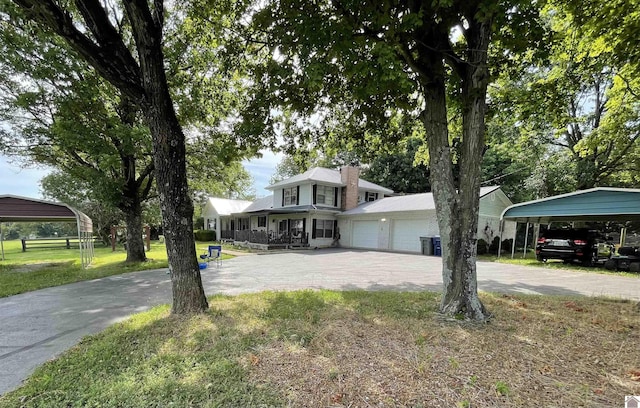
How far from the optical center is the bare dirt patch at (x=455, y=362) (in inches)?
101

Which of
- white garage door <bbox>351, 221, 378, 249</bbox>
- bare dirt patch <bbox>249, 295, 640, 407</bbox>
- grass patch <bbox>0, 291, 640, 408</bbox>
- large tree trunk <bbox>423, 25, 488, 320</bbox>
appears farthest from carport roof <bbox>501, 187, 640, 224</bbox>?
large tree trunk <bbox>423, 25, 488, 320</bbox>

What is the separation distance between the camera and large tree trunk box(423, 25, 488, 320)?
179 inches

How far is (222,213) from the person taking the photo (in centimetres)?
3000

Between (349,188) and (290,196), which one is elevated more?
(349,188)

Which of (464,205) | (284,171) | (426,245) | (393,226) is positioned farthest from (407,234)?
(284,171)

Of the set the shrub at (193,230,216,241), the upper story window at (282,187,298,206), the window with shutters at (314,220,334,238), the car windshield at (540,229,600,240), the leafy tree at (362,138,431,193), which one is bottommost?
the shrub at (193,230,216,241)

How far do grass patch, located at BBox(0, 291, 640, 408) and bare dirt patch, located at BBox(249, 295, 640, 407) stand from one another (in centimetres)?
1

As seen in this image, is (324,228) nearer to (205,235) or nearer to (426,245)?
(426,245)

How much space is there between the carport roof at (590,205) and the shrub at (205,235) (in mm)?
28785

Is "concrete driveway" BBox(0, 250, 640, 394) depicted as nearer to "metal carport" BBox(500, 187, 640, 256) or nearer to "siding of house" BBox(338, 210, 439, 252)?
"metal carport" BBox(500, 187, 640, 256)

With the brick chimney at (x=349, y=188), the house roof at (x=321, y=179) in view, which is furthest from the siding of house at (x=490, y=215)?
the house roof at (x=321, y=179)

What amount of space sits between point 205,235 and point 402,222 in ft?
74.1

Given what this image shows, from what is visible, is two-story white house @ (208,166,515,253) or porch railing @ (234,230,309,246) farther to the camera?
porch railing @ (234,230,309,246)

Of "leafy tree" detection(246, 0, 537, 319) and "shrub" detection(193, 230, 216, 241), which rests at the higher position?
"leafy tree" detection(246, 0, 537, 319)
